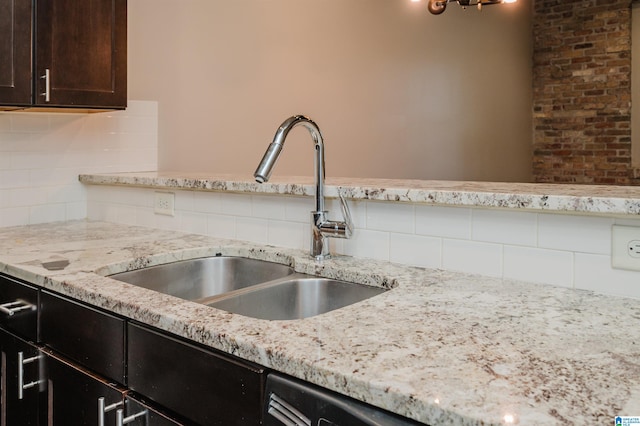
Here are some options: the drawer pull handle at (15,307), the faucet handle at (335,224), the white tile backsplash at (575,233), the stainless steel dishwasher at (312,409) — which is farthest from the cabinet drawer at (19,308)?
the white tile backsplash at (575,233)

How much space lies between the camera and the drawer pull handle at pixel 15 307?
4.59 ft

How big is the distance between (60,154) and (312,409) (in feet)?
6.48

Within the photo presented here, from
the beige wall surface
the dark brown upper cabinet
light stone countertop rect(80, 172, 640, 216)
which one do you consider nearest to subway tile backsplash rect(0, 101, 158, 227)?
the beige wall surface

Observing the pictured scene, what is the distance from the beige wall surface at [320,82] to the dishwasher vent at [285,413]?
2.05 metres

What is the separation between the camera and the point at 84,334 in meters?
1.22

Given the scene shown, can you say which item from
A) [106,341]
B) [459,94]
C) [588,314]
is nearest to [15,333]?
[106,341]

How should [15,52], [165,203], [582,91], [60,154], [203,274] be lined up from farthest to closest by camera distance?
[582,91], [60,154], [165,203], [15,52], [203,274]

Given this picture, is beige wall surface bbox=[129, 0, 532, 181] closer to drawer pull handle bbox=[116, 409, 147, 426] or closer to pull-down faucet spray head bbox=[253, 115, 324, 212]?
pull-down faucet spray head bbox=[253, 115, 324, 212]

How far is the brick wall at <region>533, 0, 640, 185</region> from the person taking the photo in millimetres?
5918

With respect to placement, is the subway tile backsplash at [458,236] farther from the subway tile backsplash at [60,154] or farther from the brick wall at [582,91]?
the brick wall at [582,91]

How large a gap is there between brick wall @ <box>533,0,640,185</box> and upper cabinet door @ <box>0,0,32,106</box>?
232 inches

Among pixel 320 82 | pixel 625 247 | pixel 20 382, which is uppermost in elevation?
pixel 320 82

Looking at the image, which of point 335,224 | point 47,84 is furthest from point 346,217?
point 47,84

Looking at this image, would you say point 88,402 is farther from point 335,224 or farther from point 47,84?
point 47,84
